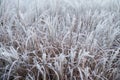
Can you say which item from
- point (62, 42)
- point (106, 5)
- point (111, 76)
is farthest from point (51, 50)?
point (106, 5)

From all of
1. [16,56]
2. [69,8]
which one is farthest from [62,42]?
[69,8]

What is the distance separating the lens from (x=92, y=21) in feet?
7.05

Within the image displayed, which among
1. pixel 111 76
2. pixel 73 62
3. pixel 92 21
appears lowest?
pixel 111 76

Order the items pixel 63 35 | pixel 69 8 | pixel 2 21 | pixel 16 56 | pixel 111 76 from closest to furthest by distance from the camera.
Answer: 1. pixel 16 56
2. pixel 111 76
3. pixel 63 35
4. pixel 2 21
5. pixel 69 8

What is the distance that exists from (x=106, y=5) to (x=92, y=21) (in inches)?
33.6

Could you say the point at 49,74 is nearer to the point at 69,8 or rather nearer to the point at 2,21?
the point at 2,21

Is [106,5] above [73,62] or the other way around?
above

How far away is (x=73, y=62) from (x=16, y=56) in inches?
14.6

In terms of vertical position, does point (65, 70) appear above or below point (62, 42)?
below

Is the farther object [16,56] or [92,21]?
[92,21]

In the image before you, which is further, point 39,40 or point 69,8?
point 69,8

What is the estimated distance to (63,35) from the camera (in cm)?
182

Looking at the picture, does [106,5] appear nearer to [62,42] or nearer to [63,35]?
[63,35]

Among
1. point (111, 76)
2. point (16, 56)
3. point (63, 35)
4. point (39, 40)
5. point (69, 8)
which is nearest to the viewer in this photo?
point (16, 56)
